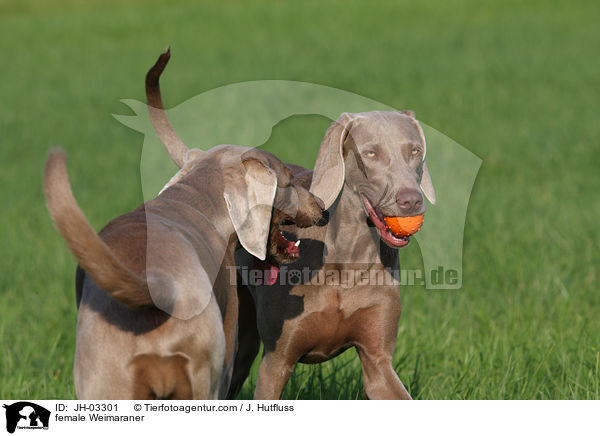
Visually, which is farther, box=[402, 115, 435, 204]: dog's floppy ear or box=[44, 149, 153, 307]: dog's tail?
box=[402, 115, 435, 204]: dog's floppy ear

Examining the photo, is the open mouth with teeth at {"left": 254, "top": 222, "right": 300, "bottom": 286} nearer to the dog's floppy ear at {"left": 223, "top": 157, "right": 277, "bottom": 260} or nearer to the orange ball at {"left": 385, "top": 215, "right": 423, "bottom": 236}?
the dog's floppy ear at {"left": 223, "top": 157, "right": 277, "bottom": 260}

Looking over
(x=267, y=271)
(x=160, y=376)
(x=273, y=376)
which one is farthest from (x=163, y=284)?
(x=273, y=376)

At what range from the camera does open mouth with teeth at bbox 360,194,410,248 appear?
3.71m

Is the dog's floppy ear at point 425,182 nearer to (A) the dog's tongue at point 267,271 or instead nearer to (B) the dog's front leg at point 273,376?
(A) the dog's tongue at point 267,271

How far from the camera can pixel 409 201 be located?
140 inches

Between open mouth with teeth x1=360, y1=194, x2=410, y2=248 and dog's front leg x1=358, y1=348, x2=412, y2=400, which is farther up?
open mouth with teeth x1=360, y1=194, x2=410, y2=248

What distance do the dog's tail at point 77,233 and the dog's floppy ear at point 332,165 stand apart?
1343 mm

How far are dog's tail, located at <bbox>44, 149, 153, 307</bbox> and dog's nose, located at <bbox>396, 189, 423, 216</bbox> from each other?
4.25 ft

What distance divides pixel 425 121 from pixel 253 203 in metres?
10.2

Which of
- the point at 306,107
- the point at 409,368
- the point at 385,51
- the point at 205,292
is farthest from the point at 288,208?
the point at 385,51

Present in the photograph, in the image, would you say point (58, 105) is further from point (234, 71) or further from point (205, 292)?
point (205, 292)

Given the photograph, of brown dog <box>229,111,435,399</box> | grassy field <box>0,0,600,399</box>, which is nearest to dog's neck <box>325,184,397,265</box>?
brown dog <box>229,111,435,399</box>

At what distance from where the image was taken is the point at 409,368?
4.98m
